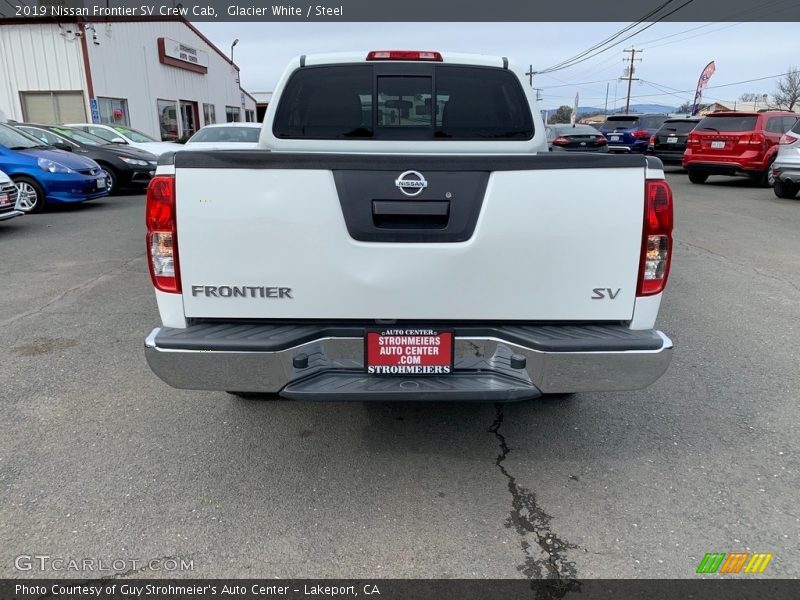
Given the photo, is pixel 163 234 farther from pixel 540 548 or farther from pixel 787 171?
pixel 787 171

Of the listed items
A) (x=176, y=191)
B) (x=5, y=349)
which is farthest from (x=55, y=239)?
(x=176, y=191)

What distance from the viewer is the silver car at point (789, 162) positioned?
11.9 m

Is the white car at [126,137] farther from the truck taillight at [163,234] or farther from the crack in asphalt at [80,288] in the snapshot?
the truck taillight at [163,234]

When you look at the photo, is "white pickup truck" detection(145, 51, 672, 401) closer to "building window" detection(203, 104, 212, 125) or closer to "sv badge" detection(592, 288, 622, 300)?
"sv badge" detection(592, 288, 622, 300)

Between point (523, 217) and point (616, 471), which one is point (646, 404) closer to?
point (616, 471)

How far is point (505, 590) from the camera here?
2324 mm

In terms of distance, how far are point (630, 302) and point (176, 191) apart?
2010 millimetres

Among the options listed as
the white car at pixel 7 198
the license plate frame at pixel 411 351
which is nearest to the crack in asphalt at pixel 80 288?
the white car at pixel 7 198

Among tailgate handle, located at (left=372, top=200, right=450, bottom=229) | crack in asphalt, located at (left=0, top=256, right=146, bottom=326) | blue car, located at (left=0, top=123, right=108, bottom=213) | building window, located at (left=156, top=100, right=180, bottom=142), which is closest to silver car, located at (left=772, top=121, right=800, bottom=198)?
crack in asphalt, located at (left=0, top=256, right=146, bottom=326)

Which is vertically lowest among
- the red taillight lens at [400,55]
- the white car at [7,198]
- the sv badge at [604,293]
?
the white car at [7,198]

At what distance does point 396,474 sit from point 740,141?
14.7 metres

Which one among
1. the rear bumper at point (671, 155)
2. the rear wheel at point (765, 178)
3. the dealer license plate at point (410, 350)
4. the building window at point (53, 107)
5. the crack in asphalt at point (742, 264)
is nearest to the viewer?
the dealer license plate at point (410, 350)

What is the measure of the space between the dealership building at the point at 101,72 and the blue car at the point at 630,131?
1854 cm

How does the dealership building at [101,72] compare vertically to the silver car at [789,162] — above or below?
above
